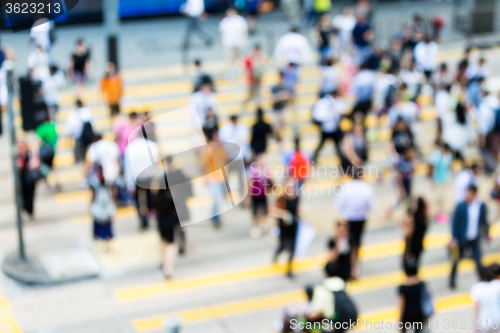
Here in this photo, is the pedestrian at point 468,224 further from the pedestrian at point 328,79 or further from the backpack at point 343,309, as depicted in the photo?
the pedestrian at point 328,79

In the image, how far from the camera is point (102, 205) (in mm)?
10672

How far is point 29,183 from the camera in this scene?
1149cm

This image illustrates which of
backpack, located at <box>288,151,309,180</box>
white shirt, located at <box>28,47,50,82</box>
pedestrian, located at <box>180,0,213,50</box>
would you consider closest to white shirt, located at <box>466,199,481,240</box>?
backpack, located at <box>288,151,309,180</box>

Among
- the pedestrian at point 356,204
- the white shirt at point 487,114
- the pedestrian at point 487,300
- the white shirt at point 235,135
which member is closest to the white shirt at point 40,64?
the white shirt at point 235,135

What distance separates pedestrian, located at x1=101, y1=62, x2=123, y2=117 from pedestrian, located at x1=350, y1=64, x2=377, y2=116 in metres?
4.79

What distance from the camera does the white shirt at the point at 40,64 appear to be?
14.7 m

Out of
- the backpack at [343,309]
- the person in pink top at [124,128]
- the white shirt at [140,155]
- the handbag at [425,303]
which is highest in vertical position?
the white shirt at [140,155]

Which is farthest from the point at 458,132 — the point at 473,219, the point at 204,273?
the point at 204,273

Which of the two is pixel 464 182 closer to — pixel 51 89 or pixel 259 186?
pixel 259 186

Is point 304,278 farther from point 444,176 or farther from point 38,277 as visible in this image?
point 38,277

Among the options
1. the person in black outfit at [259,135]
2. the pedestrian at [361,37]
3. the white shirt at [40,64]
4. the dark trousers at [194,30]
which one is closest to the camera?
the person in black outfit at [259,135]

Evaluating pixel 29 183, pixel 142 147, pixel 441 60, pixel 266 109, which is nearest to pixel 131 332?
pixel 142 147

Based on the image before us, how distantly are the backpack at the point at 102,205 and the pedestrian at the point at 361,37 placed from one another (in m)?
9.18

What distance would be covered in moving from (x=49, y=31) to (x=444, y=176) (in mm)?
9399
